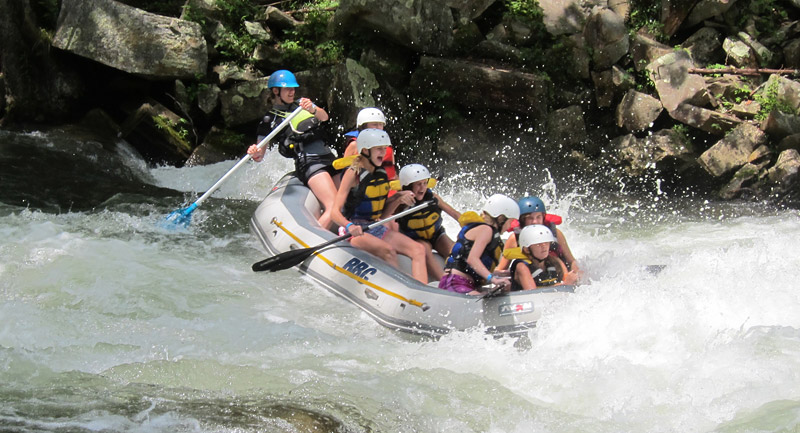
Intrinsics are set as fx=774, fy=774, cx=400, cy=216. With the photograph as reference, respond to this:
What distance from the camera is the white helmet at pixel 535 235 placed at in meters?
5.39

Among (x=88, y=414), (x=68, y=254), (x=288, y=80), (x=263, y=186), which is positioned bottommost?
(x=263, y=186)

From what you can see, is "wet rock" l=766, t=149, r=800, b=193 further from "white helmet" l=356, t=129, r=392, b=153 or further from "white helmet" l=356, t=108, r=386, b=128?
"white helmet" l=356, t=129, r=392, b=153

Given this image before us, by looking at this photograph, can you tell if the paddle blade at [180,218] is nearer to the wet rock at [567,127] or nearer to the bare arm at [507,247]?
the bare arm at [507,247]

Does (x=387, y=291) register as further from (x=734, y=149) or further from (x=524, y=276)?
(x=734, y=149)

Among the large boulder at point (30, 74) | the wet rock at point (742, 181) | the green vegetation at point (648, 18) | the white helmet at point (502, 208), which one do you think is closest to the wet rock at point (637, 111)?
the green vegetation at point (648, 18)

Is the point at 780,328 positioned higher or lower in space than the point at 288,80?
lower

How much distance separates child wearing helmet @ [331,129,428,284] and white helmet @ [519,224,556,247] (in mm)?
899

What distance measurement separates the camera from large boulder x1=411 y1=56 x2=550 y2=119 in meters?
10.2

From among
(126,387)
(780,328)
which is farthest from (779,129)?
(126,387)

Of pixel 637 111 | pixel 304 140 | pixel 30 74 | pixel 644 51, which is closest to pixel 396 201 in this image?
pixel 304 140

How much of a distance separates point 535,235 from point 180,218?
12.2 ft

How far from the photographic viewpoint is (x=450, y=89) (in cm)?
1049

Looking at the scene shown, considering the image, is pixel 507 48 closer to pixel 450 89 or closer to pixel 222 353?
pixel 450 89

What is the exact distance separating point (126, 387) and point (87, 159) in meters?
6.09
